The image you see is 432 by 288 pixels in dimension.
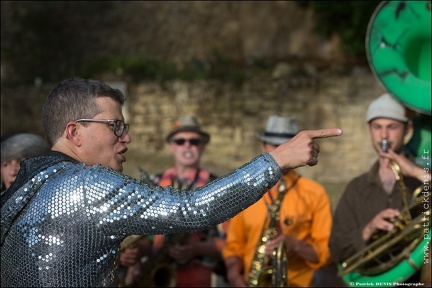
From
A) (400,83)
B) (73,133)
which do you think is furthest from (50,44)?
(73,133)

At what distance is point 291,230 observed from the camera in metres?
4.52

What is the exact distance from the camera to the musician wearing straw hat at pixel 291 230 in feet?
14.7

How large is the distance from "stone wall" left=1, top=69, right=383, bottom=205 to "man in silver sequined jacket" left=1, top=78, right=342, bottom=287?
7.73 metres

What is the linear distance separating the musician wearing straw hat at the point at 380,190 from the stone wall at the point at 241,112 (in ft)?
17.7

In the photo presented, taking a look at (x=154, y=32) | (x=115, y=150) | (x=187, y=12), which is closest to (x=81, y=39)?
(x=154, y=32)

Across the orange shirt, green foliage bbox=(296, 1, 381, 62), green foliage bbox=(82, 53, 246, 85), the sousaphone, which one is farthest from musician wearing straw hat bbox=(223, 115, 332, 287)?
green foliage bbox=(82, 53, 246, 85)

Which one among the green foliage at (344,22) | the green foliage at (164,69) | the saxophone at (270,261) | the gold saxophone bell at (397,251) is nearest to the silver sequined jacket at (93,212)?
the saxophone at (270,261)

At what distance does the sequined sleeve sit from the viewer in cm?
226

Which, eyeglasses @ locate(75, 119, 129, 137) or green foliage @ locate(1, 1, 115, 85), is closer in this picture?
eyeglasses @ locate(75, 119, 129, 137)

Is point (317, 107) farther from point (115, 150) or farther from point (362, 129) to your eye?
point (115, 150)

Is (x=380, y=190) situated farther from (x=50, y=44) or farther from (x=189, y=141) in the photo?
(x=50, y=44)

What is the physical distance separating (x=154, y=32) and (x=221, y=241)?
10.2 m

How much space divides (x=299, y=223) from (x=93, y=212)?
7.97 feet

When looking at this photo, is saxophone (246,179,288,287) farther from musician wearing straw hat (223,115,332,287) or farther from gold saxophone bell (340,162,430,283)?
gold saxophone bell (340,162,430,283)
